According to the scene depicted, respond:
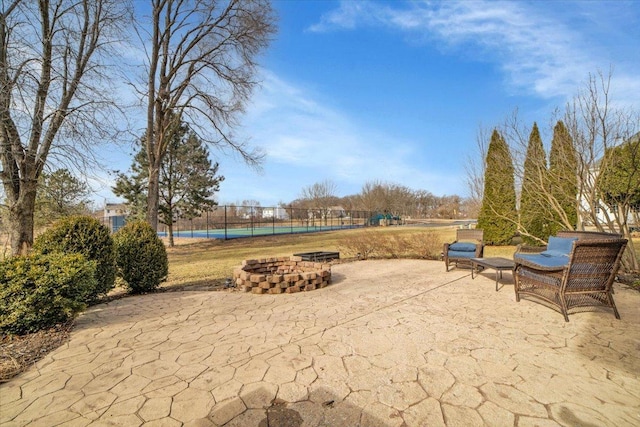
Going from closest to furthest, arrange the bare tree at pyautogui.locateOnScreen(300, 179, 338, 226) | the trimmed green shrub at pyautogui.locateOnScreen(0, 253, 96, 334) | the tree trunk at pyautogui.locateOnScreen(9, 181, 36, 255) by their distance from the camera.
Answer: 1. the trimmed green shrub at pyautogui.locateOnScreen(0, 253, 96, 334)
2. the tree trunk at pyautogui.locateOnScreen(9, 181, 36, 255)
3. the bare tree at pyautogui.locateOnScreen(300, 179, 338, 226)

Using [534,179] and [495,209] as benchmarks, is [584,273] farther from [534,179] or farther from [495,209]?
[495,209]

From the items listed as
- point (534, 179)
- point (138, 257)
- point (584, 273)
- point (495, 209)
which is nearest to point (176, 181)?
point (138, 257)

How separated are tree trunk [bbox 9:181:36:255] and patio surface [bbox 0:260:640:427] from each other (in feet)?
13.0

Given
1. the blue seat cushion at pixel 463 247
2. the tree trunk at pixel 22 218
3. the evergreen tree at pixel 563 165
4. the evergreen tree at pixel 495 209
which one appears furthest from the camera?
the evergreen tree at pixel 495 209

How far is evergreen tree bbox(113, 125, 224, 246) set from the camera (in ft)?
52.4

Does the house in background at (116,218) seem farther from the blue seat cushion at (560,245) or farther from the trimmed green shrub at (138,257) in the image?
the blue seat cushion at (560,245)

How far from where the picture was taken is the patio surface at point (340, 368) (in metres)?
1.75

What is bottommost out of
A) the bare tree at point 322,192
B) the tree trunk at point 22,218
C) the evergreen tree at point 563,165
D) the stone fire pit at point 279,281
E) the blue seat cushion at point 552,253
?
the stone fire pit at point 279,281

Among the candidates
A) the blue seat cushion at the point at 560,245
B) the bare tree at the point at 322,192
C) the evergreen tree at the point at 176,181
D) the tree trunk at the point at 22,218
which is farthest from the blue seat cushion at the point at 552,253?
the bare tree at the point at 322,192

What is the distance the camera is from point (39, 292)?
3.08 meters

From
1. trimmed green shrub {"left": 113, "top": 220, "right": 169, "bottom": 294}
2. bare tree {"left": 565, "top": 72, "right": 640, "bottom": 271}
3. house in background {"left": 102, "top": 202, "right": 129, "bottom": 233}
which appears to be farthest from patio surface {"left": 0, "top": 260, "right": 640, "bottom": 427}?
house in background {"left": 102, "top": 202, "right": 129, "bottom": 233}

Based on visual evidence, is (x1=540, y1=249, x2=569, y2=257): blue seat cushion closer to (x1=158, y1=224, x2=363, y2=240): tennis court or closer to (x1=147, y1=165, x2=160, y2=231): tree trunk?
(x1=147, y1=165, x2=160, y2=231): tree trunk

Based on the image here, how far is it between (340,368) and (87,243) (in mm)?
4260

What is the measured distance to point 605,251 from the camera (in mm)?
3229
